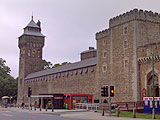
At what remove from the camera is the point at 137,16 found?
132ft

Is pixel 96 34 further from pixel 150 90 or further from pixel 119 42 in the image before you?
pixel 150 90

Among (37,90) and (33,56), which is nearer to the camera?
(37,90)

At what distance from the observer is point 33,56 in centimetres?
8669

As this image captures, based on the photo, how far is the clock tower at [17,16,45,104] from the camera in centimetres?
8500

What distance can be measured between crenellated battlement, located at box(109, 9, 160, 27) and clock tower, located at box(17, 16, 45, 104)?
4729 cm

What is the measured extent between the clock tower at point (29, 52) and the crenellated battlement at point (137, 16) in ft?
155

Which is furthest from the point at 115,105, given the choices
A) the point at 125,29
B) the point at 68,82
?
the point at 68,82

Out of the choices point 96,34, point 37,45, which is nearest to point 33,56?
point 37,45

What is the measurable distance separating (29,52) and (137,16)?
52028 millimetres

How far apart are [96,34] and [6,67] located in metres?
75.5

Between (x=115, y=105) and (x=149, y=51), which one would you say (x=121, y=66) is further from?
(x=115, y=105)

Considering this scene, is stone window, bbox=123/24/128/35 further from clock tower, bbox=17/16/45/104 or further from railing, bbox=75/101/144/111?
clock tower, bbox=17/16/45/104

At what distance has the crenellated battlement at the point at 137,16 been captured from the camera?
132 feet

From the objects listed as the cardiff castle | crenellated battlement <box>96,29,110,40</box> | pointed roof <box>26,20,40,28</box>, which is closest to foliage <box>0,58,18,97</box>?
pointed roof <box>26,20,40,28</box>
